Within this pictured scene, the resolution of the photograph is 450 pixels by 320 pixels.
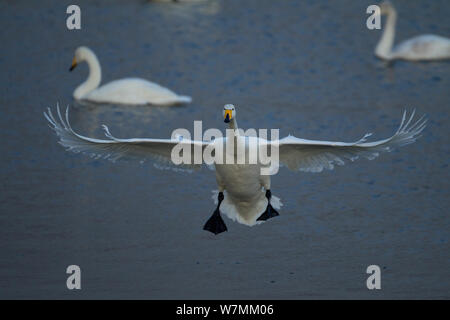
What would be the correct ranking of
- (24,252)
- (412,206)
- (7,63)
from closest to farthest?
(24,252), (412,206), (7,63)

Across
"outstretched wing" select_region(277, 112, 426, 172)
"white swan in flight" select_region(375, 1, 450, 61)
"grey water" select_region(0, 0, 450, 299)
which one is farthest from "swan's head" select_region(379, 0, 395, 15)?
"outstretched wing" select_region(277, 112, 426, 172)

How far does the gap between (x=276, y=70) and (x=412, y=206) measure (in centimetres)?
576

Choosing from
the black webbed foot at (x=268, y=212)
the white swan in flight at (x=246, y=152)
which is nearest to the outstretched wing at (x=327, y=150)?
the white swan in flight at (x=246, y=152)

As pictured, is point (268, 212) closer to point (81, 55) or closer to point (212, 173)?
point (212, 173)

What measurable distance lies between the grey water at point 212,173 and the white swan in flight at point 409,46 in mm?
227

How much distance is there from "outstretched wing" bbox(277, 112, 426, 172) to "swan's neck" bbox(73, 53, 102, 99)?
21.8 feet

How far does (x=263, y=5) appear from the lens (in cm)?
2144

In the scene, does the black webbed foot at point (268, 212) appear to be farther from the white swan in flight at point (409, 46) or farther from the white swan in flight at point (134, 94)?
the white swan in flight at point (409, 46)

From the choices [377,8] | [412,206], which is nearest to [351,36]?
[377,8]

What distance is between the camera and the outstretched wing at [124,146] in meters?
10.6

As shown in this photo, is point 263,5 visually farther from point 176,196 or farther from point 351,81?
point 176,196

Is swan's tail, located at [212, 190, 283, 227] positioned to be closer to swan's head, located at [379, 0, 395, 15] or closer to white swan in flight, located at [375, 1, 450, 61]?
white swan in flight, located at [375, 1, 450, 61]

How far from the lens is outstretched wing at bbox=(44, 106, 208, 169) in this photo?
418 inches

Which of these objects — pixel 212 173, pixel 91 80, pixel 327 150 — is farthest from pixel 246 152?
pixel 91 80
